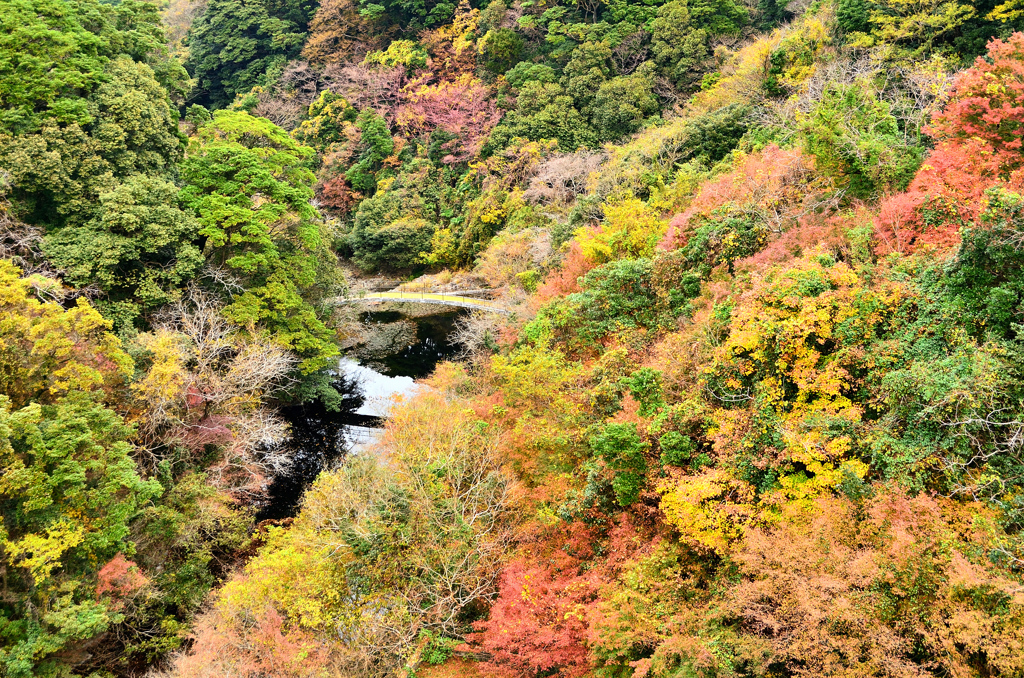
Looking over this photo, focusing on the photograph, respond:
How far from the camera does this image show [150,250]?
19.6m

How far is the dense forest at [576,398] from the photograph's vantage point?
30.0 feet

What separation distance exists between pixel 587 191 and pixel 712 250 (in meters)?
15.5

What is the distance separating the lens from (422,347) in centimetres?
3350

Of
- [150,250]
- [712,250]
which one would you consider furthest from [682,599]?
[150,250]

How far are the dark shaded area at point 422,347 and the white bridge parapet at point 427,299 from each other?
84 cm

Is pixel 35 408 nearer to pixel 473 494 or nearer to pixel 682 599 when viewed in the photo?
pixel 473 494

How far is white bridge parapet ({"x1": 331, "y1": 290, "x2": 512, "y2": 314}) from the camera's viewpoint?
3062 centimetres

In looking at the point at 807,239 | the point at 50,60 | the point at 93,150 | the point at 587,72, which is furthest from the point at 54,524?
the point at 587,72

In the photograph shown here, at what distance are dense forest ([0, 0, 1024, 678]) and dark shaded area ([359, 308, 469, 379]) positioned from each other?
335 cm

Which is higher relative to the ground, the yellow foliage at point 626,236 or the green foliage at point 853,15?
the green foliage at point 853,15

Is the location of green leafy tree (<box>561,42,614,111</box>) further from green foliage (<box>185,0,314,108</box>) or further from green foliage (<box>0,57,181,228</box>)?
green foliage (<box>185,0,314,108</box>)

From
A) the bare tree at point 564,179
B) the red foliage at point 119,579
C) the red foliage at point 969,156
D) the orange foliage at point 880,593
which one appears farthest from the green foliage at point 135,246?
the red foliage at point 969,156

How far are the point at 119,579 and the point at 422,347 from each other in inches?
800

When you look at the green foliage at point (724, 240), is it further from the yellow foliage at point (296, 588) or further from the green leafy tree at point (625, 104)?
the green leafy tree at point (625, 104)
